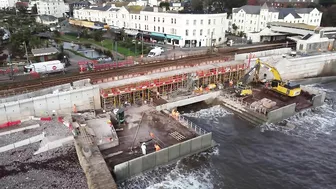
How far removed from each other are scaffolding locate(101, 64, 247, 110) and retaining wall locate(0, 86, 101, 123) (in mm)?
1800

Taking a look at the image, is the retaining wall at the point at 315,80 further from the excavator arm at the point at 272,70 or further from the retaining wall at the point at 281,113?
the retaining wall at the point at 281,113

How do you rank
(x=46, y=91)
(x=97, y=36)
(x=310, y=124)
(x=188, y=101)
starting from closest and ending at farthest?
(x=46, y=91)
(x=310, y=124)
(x=188, y=101)
(x=97, y=36)

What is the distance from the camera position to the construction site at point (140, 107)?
25.6 meters

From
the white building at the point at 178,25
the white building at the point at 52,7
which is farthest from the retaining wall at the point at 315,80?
the white building at the point at 52,7

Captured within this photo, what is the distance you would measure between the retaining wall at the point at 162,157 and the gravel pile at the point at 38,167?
3.49 metres

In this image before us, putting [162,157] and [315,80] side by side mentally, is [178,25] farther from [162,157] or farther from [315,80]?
[162,157]

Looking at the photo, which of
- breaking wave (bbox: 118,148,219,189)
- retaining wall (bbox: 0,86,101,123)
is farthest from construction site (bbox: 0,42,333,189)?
breaking wave (bbox: 118,148,219,189)

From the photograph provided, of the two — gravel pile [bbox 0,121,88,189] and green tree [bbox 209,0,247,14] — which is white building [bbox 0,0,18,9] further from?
gravel pile [bbox 0,121,88,189]

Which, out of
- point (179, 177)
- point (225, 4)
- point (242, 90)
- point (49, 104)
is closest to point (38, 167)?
point (49, 104)

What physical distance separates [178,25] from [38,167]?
50721 millimetres

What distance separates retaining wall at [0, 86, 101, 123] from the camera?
29391 mm

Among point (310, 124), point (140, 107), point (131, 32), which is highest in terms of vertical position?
point (131, 32)

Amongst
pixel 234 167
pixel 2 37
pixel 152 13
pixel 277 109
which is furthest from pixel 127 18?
pixel 234 167

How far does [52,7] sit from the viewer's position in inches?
5335
